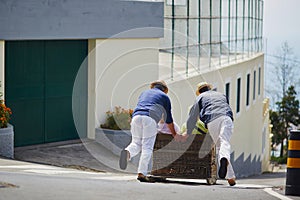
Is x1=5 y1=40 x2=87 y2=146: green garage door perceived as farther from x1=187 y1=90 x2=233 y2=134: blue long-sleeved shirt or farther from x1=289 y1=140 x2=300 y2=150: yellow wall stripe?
x1=289 y1=140 x2=300 y2=150: yellow wall stripe

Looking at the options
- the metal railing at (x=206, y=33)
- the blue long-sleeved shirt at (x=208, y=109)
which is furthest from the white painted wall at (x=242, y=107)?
the blue long-sleeved shirt at (x=208, y=109)

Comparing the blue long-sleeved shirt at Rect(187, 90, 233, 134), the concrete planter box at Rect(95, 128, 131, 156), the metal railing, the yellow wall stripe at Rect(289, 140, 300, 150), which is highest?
the metal railing

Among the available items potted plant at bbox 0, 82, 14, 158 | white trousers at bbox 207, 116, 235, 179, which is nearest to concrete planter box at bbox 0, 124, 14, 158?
potted plant at bbox 0, 82, 14, 158

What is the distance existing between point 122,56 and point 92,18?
5.16 ft

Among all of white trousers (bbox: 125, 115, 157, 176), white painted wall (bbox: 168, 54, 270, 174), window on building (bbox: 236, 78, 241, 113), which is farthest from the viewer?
window on building (bbox: 236, 78, 241, 113)

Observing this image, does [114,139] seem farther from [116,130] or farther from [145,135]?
[145,135]

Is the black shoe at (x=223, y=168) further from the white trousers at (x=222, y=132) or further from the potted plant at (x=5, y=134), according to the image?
the potted plant at (x=5, y=134)

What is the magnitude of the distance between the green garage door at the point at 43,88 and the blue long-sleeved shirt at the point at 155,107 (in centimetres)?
599

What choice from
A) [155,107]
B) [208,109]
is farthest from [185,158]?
[155,107]

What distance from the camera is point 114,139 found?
63.1 feet

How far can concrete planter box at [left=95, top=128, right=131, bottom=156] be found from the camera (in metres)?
19.1

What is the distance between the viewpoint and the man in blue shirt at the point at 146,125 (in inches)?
493

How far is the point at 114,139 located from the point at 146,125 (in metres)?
6.79

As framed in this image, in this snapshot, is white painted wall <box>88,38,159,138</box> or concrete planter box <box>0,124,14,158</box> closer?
concrete planter box <box>0,124,14,158</box>
